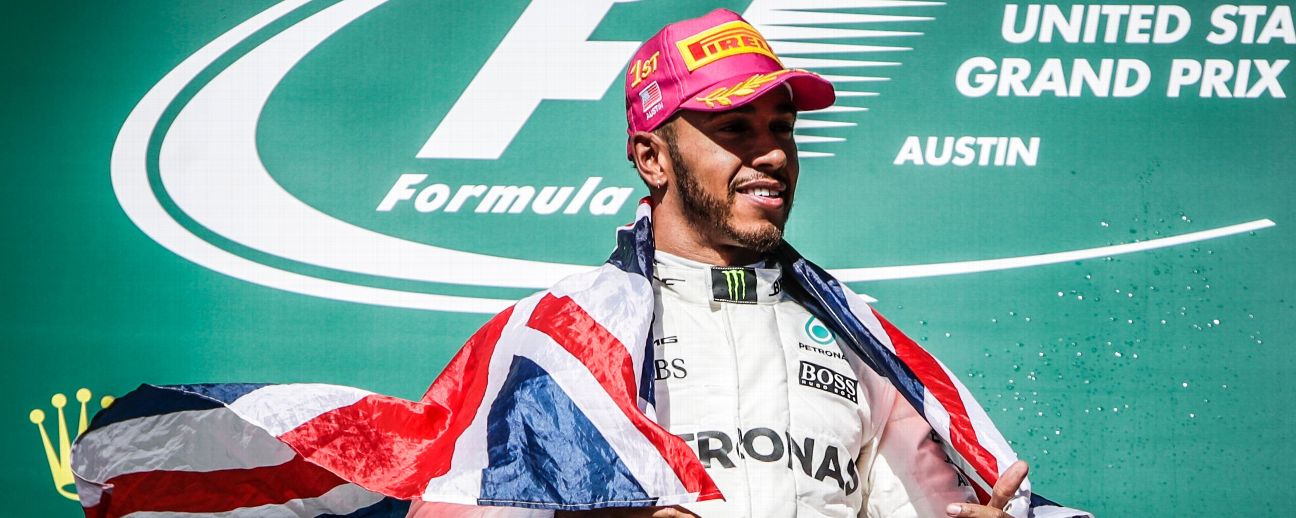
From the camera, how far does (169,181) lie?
249 cm

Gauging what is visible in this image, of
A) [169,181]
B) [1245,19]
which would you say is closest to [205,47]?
[169,181]

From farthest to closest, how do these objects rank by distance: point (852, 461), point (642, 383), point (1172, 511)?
point (1172, 511), point (852, 461), point (642, 383)

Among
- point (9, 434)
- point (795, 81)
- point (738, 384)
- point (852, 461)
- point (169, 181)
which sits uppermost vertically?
point (795, 81)

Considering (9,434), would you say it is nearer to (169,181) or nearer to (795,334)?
(169,181)

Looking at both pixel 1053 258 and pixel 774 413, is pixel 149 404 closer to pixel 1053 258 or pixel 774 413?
pixel 774 413

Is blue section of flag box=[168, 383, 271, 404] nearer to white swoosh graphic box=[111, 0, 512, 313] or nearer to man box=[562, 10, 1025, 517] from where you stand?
man box=[562, 10, 1025, 517]

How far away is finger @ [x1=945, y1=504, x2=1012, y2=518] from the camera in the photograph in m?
1.54

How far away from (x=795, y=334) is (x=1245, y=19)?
143 cm

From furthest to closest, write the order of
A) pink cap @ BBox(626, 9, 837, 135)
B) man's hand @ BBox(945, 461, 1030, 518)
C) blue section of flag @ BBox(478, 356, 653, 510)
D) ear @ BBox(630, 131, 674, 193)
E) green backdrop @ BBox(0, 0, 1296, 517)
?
green backdrop @ BBox(0, 0, 1296, 517), ear @ BBox(630, 131, 674, 193), pink cap @ BBox(626, 9, 837, 135), man's hand @ BBox(945, 461, 1030, 518), blue section of flag @ BBox(478, 356, 653, 510)

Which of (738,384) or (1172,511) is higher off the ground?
(738,384)

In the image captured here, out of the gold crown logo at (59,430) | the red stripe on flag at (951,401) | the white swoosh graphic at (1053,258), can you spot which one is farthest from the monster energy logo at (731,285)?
the gold crown logo at (59,430)

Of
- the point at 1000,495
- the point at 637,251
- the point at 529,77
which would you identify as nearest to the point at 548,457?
the point at 637,251

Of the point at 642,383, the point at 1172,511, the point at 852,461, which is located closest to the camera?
the point at 642,383

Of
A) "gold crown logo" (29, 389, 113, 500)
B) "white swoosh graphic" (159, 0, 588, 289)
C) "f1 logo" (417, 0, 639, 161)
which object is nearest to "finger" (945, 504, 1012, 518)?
"white swoosh graphic" (159, 0, 588, 289)
